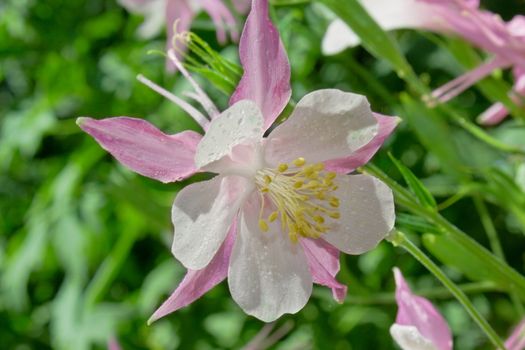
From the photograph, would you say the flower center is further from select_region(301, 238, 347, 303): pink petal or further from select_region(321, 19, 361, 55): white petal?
select_region(321, 19, 361, 55): white petal

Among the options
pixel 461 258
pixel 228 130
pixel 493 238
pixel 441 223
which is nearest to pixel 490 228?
pixel 493 238

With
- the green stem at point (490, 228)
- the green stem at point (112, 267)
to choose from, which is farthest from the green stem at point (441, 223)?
the green stem at point (112, 267)

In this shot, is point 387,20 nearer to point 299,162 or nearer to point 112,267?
point 299,162

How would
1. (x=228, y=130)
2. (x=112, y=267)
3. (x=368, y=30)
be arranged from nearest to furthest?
(x=228, y=130), (x=368, y=30), (x=112, y=267)

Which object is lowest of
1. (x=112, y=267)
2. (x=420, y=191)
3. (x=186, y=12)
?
(x=112, y=267)

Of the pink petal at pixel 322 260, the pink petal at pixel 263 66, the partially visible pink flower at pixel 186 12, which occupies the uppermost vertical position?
the pink petal at pixel 263 66

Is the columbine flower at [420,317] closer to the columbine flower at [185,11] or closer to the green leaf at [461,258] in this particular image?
the green leaf at [461,258]

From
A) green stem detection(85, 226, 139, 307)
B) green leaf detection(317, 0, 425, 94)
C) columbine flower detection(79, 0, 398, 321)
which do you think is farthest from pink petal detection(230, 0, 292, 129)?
green stem detection(85, 226, 139, 307)

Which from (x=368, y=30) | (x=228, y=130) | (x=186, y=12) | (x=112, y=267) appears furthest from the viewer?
(x=112, y=267)
